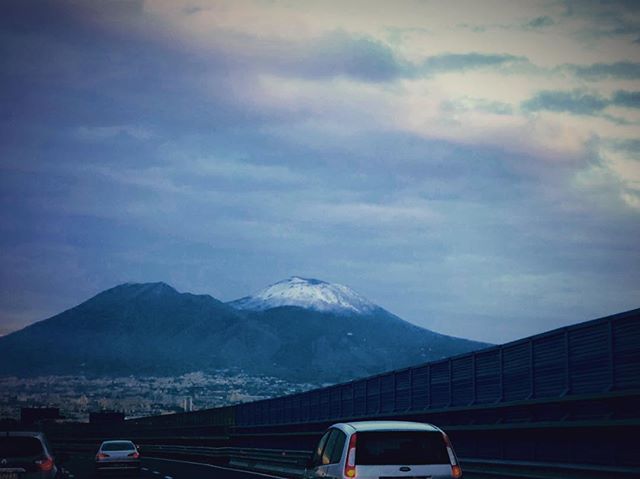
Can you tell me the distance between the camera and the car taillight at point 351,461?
600 inches

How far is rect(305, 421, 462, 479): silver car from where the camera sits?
1515 cm

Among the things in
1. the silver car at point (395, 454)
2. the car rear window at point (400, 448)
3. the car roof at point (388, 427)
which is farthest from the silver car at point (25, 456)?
the car rear window at point (400, 448)

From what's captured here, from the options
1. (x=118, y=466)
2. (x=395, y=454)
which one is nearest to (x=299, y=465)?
(x=118, y=466)

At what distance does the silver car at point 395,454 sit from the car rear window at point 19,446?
660cm

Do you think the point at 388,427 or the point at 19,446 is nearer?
the point at 388,427

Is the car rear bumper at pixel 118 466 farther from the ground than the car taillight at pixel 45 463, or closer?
closer

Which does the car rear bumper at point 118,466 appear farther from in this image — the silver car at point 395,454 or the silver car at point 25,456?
the silver car at point 395,454

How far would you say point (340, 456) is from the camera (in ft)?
51.8

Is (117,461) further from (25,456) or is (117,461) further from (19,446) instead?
(25,456)

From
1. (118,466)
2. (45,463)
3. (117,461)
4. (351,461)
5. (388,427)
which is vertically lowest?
(118,466)

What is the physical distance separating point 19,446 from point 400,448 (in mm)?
7888

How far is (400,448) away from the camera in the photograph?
50.9ft

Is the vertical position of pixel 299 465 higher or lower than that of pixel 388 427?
lower

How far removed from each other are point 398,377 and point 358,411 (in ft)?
23.1
